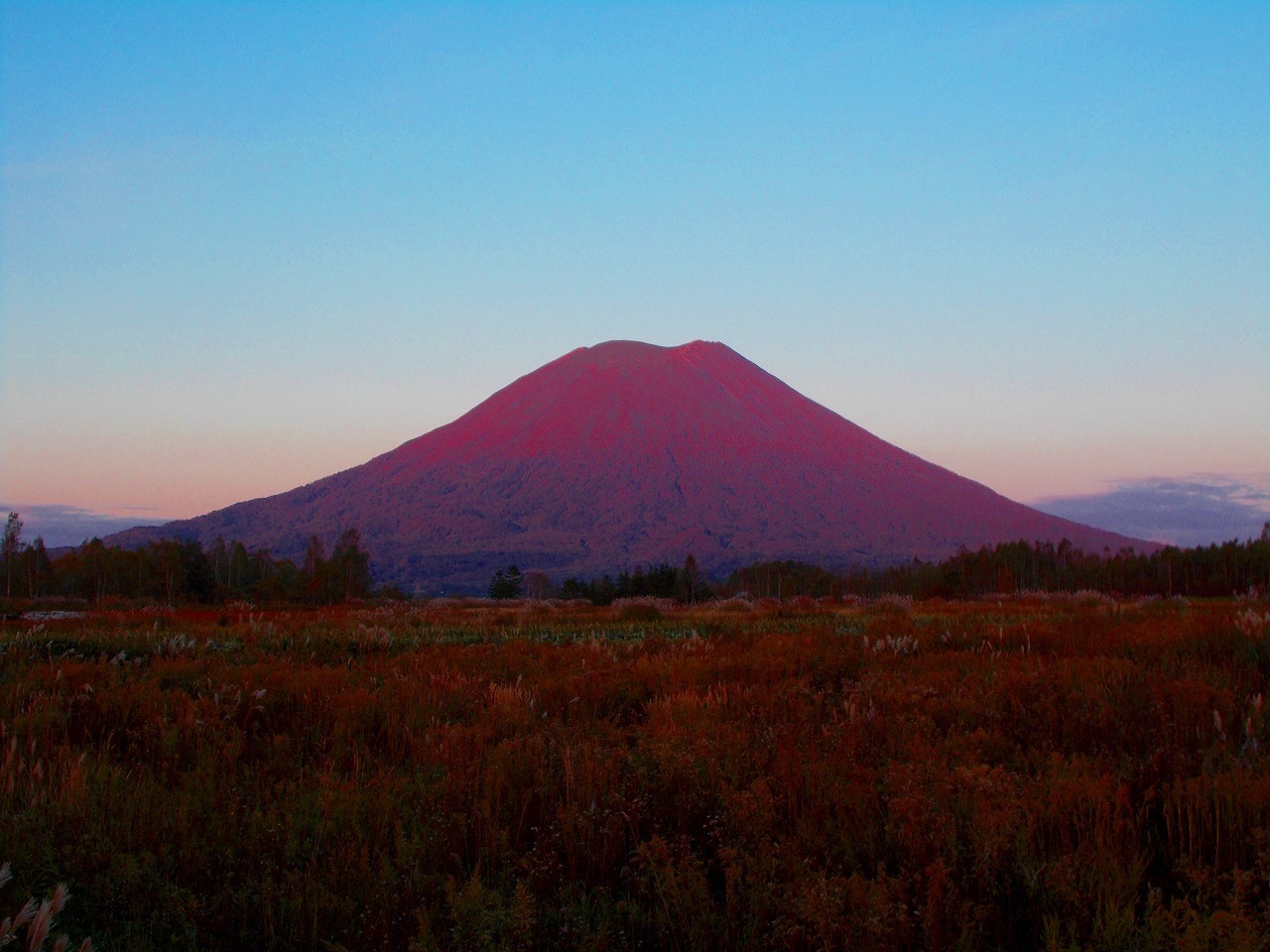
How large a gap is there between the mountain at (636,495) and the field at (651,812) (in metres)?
113

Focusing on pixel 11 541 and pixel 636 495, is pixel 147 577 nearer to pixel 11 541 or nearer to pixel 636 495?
pixel 11 541

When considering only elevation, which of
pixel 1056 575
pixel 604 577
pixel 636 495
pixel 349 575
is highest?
pixel 636 495

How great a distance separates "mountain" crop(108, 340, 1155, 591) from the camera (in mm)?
133375

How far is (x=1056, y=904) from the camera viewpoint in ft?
9.75

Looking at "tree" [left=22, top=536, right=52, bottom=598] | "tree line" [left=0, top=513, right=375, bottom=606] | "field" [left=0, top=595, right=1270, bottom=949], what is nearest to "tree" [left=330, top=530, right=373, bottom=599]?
"tree line" [left=0, top=513, right=375, bottom=606]

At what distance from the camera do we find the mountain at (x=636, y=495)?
133375 mm

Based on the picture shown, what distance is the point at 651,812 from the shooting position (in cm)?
394

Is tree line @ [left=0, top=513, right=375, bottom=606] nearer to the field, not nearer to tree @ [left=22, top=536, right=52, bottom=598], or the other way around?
tree @ [left=22, top=536, right=52, bottom=598]

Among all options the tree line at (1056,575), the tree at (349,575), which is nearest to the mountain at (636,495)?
the tree line at (1056,575)

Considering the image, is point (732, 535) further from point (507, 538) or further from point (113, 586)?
point (113, 586)

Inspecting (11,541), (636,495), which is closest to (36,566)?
(11,541)

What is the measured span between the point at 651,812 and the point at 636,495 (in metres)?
146

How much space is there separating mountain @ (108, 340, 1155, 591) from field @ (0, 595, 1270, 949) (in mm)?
112570

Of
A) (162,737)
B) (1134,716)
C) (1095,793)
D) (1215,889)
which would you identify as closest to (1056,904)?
(1215,889)
